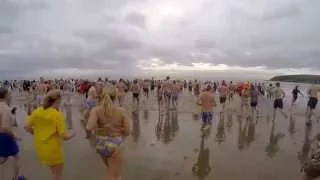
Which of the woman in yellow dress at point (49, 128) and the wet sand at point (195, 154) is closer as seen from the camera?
the woman in yellow dress at point (49, 128)

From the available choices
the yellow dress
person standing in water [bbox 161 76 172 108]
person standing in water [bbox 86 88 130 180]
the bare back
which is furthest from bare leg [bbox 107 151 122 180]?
person standing in water [bbox 161 76 172 108]

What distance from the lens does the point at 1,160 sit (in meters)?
6.06

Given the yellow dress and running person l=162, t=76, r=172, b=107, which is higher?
the yellow dress

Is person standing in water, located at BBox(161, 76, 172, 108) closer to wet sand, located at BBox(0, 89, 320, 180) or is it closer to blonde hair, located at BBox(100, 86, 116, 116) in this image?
wet sand, located at BBox(0, 89, 320, 180)

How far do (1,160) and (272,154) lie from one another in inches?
254

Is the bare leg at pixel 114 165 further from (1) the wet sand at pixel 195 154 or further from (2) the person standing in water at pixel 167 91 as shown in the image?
(2) the person standing in water at pixel 167 91

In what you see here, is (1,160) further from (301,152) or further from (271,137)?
(271,137)

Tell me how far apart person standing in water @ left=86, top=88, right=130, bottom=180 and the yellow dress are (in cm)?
47

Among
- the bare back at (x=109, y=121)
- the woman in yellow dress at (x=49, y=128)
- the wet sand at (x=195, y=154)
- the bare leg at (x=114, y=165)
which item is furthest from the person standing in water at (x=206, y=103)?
the woman in yellow dress at (x=49, y=128)

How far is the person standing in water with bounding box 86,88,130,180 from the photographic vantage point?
4.88 m

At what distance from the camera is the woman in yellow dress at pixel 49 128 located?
5039 millimetres

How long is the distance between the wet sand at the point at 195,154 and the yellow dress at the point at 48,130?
73.7 inches

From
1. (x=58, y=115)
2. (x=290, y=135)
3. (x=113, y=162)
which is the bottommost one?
(x=290, y=135)

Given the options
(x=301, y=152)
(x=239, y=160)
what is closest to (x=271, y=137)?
(x=301, y=152)
